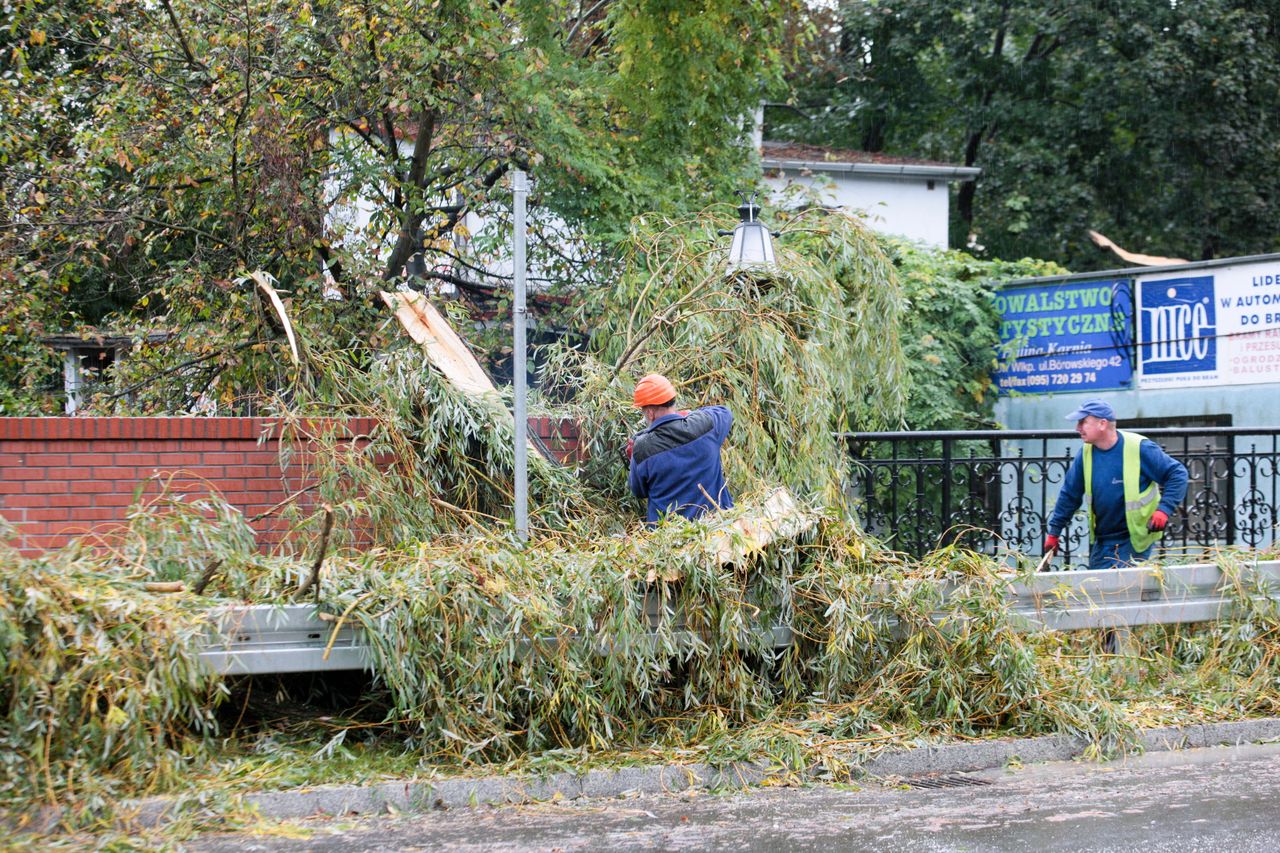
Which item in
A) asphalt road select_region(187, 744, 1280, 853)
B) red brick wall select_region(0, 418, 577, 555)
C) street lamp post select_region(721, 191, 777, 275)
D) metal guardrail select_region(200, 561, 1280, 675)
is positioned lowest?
asphalt road select_region(187, 744, 1280, 853)

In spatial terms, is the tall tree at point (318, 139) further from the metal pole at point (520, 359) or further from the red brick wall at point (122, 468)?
the metal pole at point (520, 359)

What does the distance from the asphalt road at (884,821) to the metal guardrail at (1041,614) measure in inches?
30.0

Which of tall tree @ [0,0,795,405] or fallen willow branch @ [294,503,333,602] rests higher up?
tall tree @ [0,0,795,405]

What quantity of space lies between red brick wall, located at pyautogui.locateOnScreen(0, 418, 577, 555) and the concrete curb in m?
2.36

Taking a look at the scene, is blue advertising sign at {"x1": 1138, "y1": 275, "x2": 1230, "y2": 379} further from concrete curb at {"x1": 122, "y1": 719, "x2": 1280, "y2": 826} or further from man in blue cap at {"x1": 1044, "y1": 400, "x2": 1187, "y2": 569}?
concrete curb at {"x1": 122, "y1": 719, "x2": 1280, "y2": 826}

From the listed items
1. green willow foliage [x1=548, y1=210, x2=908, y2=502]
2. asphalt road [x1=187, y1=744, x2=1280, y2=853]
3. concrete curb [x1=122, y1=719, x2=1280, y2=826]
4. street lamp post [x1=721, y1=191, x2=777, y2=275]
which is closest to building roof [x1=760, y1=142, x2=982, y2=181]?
green willow foliage [x1=548, y1=210, x2=908, y2=502]

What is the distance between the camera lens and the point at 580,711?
555 centimetres

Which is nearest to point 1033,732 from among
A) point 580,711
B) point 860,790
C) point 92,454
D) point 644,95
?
point 860,790

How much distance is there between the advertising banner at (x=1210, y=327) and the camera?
13852mm

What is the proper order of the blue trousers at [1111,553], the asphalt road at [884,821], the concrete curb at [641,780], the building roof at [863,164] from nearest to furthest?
the asphalt road at [884,821]
the concrete curb at [641,780]
the blue trousers at [1111,553]
the building roof at [863,164]

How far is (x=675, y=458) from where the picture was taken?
6.82m

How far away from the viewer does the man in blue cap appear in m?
7.49

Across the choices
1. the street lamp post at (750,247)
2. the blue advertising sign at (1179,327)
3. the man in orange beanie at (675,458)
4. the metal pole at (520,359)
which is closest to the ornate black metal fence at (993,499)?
the street lamp post at (750,247)

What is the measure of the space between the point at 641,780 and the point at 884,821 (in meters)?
1.09
